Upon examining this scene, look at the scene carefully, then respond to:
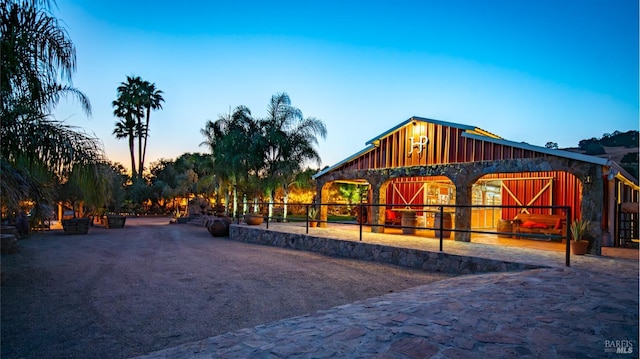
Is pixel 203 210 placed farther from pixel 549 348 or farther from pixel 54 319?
pixel 549 348

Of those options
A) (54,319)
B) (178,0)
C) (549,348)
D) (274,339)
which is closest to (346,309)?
(274,339)

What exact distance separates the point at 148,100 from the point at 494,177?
3430 cm

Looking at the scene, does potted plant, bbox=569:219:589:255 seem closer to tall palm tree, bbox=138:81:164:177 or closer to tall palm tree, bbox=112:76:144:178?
tall palm tree, bbox=112:76:144:178

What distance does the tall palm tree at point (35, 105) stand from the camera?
4.81 m

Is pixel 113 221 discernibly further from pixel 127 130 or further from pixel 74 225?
pixel 127 130

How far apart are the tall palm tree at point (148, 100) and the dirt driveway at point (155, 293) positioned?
95.4 feet

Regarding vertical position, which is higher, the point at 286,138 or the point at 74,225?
the point at 286,138

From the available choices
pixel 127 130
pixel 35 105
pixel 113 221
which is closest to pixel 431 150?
pixel 35 105

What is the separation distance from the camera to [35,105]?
17.9ft

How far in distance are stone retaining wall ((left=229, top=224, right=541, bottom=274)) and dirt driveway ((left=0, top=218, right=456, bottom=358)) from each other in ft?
1.65

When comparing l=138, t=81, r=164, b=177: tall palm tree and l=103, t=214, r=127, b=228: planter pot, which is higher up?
l=138, t=81, r=164, b=177: tall palm tree

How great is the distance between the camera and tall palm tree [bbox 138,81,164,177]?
35578 mm

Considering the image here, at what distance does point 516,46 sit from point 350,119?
49.8 ft

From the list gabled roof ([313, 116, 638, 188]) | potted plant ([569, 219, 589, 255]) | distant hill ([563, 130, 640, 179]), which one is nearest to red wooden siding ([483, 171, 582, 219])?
gabled roof ([313, 116, 638, 188])
